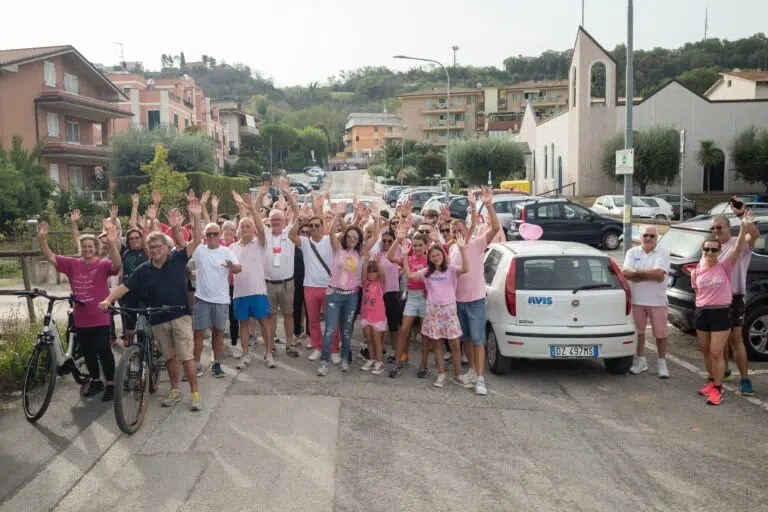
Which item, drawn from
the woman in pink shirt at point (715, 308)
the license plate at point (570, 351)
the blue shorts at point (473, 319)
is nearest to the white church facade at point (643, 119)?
the woman in pink shirt at point (715, 308)

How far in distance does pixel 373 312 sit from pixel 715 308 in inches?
143

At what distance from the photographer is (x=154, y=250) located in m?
6.95

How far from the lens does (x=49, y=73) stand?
138 ft

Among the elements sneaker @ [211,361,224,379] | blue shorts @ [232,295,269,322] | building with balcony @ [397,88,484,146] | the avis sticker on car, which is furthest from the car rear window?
building with balcony @ [397,88,484,146]

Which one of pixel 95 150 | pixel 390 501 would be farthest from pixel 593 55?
pixel 390 501

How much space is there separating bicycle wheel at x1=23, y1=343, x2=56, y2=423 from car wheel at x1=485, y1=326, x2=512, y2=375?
4625 millimetres

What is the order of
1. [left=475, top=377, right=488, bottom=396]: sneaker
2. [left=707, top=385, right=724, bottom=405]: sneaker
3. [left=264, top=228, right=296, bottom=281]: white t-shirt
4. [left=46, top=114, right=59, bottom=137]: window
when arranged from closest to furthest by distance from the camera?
[left=707, top=385, right=724, bottom=405]: sneaker → [left=475, top=377, right=488, bottom=396]: sneaker → [left=264, top=228, right=296, bottom=281]: white t-shirt → [left=46, top=114, right=59, bottom=137]: window

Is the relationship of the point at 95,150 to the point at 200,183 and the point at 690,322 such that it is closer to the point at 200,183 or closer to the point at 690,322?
the point at 200,183

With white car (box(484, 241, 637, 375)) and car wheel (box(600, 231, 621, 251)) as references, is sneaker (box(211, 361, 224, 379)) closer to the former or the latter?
white car (box(484, 241, 637, 375))

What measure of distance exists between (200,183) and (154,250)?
3645 centimetres

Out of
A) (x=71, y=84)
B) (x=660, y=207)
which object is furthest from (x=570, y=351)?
(x=71, y=84)

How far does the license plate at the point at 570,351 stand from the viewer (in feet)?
26.6

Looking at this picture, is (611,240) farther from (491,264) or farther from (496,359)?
(496,359)

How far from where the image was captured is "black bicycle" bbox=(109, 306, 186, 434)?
6.25 m
